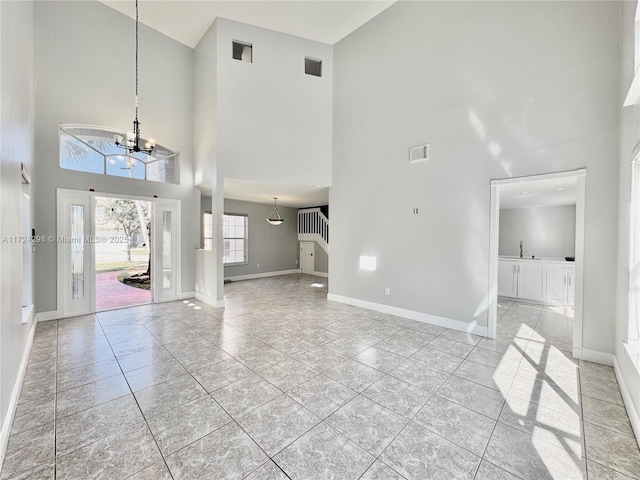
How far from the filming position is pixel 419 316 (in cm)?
466

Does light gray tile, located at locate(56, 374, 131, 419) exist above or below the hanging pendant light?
below

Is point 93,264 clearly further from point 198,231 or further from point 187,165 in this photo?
point 187,165

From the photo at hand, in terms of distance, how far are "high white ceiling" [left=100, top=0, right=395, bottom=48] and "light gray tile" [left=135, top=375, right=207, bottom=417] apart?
250 inches

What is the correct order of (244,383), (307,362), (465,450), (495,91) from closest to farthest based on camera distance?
(465,450)
(244,383)
(307,362)
(495,91)

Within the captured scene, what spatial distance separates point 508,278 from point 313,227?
21.5ft

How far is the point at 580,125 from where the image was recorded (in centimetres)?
322

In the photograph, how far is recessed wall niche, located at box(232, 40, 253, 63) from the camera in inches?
218

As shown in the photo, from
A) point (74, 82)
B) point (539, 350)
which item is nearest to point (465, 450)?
point (539, 350)

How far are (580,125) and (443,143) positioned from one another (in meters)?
1.63

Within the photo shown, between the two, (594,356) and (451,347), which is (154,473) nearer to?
(451,347)

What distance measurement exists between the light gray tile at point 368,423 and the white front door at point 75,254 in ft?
17.8

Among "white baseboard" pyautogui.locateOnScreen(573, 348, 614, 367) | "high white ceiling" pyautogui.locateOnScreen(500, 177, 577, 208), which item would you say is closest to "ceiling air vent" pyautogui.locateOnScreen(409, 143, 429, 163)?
"high white ceiling" pyautogui.locateOnScreen(500, 177, 577, 208)

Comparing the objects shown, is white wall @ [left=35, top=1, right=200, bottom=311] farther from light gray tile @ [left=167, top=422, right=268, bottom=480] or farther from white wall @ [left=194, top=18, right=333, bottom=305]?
light gray tile @ [left=167, top=422, right=268, bottom=480]

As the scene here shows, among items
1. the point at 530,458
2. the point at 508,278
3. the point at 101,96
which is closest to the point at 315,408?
the point at 530,458
